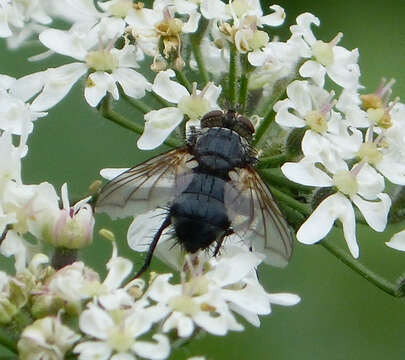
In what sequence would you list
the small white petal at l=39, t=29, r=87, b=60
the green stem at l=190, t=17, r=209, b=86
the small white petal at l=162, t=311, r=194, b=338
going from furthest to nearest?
the green stem at l=190, t=17, r=209, b=86
the small white petal at l=39, t=29, r=87, b=60
the small white petal at l=162, t=311, r=194, b=338

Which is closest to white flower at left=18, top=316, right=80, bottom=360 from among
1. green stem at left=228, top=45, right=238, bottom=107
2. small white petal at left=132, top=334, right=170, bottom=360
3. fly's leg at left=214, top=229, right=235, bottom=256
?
small white petal at left=132, top=334, right=170, bottom=360

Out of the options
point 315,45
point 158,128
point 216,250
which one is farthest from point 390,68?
point 216,250

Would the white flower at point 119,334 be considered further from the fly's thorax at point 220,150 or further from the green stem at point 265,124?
the green stem at point 265,124

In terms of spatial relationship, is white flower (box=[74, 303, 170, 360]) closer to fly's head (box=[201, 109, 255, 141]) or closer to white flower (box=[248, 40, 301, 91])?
fly's head (box=[201, 109, 255, 141])

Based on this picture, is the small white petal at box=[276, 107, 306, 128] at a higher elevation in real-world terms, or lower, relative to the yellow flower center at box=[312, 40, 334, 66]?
lower

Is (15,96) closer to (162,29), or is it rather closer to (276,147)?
(162,29)
